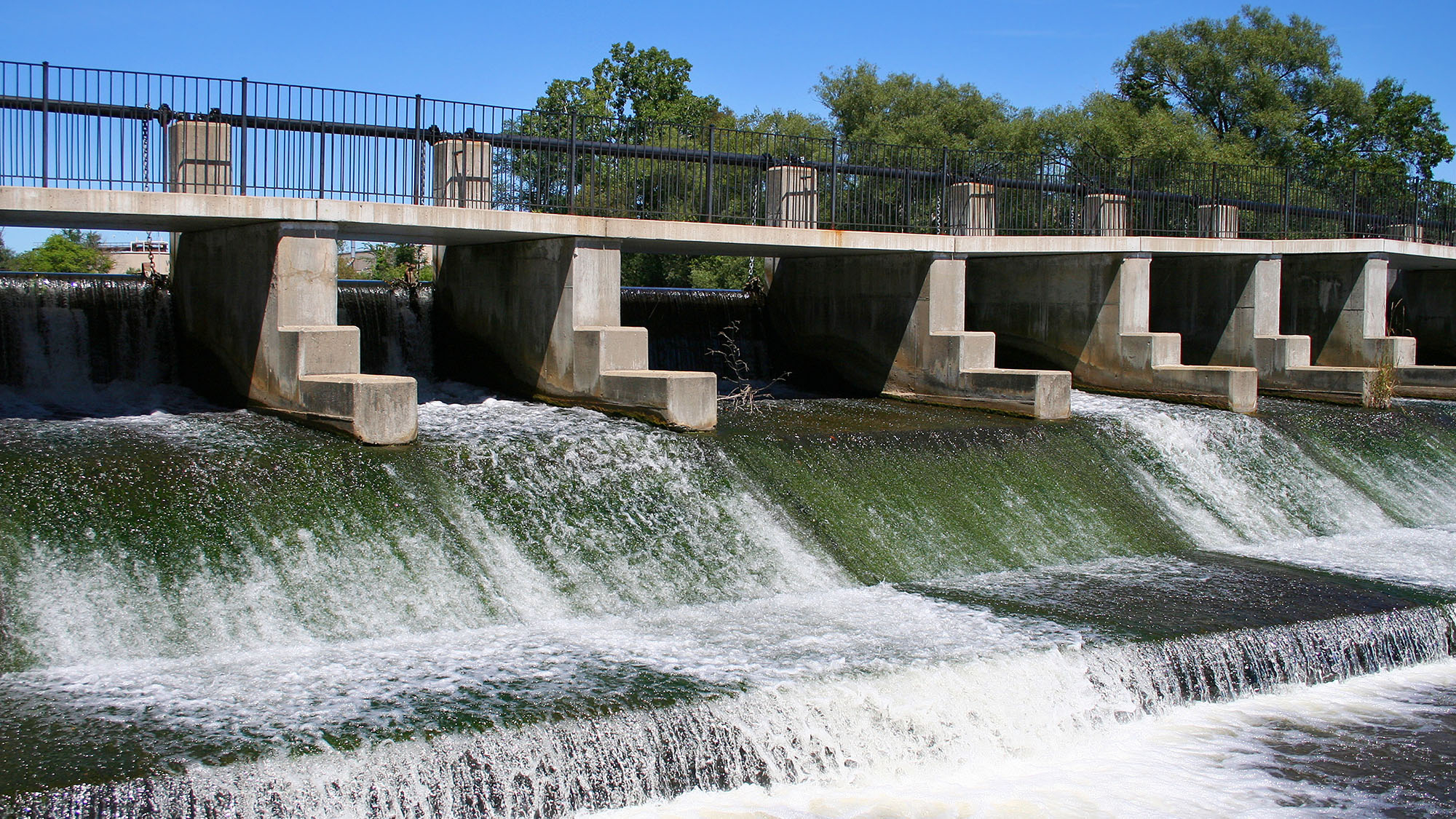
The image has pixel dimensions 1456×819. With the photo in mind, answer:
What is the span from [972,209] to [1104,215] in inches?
124

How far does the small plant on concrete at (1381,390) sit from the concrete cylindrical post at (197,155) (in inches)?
645

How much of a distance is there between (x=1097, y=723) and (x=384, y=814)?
4980 mm

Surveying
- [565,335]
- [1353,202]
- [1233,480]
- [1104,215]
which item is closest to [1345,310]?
[1353,202]

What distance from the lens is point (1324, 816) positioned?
793cm

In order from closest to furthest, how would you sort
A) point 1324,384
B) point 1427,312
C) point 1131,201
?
1. point 1324,384
2. point 1131,201
3. point 1427,312

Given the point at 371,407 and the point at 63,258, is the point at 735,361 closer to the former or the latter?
the point at 371,407

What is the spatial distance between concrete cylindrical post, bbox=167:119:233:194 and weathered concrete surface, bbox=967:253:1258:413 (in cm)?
1206

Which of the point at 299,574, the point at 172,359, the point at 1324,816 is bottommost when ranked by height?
the point at 1324,816

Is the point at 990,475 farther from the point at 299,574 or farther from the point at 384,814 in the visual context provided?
the point at 384,814

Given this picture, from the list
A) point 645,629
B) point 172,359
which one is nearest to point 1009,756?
point 645,629

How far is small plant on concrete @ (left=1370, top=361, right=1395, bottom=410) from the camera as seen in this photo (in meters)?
20.1

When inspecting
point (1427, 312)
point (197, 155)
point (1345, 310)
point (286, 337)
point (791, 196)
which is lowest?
point (286, 337)

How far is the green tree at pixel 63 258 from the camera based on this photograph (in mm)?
52250

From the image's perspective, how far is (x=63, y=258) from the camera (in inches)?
2133
